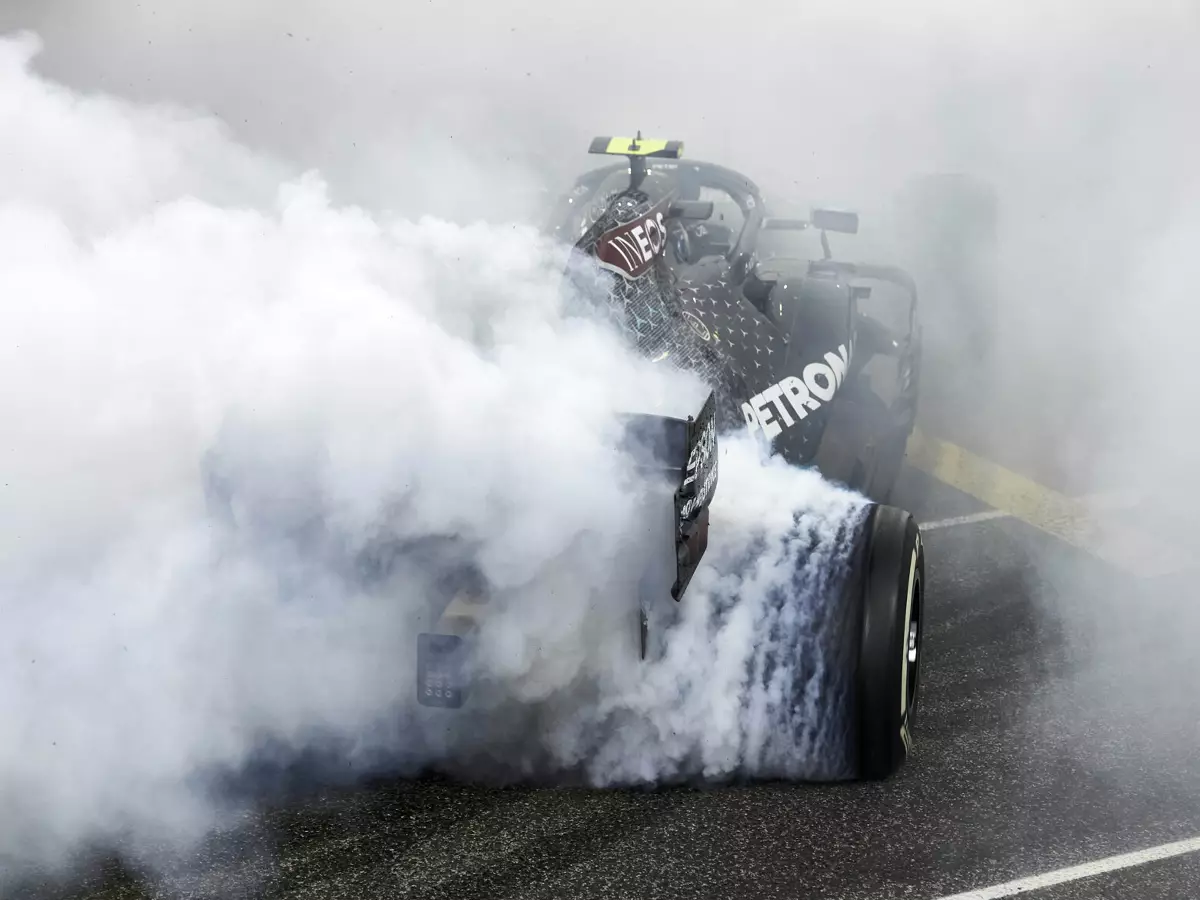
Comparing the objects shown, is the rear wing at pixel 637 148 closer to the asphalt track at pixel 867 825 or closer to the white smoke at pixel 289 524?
the white smoke at pixel 289 524

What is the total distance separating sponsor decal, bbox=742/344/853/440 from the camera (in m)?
5.55

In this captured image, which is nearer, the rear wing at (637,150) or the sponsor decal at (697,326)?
the sponsor decal at (697,326)

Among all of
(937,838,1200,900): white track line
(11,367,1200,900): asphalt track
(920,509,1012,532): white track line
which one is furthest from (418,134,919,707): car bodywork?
(937,838,1200,900): white track line

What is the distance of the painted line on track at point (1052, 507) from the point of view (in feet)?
20.3

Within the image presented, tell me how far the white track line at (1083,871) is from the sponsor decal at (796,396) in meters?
2.01

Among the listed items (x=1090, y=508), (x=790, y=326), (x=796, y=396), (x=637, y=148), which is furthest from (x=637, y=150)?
(x=1090, y=508)

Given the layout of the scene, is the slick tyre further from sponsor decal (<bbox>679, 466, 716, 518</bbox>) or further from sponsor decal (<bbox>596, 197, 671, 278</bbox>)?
sponsor decal (<bbox>596, 197, 671, 278</bbox>)

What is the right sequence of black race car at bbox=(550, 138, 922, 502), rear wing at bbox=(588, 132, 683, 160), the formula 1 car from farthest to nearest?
rear wing at bbox=(588, 132, 683, 160) < black race car at bbox=(550, 138, 922, 502) < the formula 1 car

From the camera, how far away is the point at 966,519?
22.2 ft

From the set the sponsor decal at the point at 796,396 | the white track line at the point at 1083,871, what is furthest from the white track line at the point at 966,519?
the white track line at the point at 1083,871

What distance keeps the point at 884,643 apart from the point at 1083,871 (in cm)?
79

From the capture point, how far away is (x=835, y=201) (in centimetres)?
1123

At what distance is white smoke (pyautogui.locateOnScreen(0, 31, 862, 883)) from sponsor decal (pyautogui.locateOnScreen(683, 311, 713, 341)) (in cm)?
98

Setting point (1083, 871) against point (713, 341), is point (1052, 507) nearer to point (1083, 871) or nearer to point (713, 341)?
point (713, 341)
